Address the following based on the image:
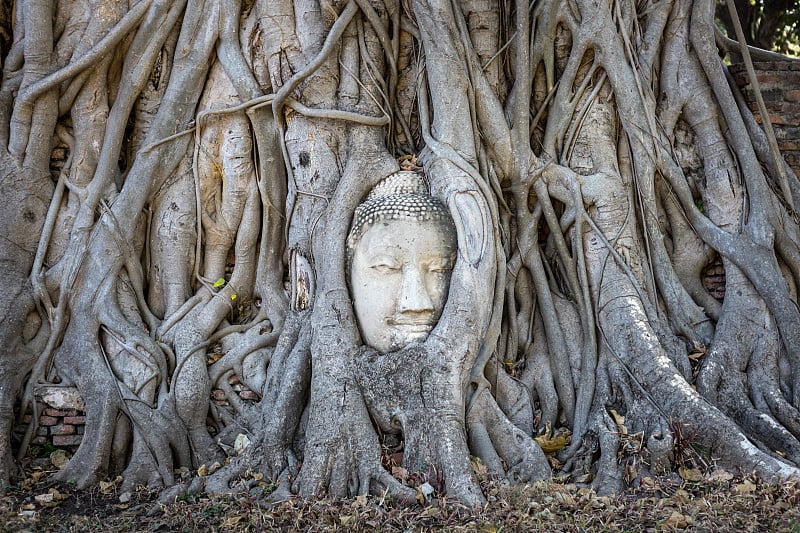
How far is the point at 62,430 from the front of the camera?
4121 mm

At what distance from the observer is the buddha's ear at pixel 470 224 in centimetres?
373

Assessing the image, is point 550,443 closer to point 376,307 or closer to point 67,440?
point 376,307

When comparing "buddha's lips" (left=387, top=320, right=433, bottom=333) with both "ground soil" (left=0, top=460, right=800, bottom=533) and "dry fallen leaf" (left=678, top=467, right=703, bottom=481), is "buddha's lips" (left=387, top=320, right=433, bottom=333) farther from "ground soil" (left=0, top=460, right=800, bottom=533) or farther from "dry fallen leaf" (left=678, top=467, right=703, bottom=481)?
"dry fallen leaf" (left=678, top=467, right=703, bottom=481)

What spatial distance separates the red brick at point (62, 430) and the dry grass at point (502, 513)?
64 cm

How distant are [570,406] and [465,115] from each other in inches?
62.5

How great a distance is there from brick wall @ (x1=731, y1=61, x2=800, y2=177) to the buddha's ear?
7.45 feet

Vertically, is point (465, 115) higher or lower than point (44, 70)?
lower

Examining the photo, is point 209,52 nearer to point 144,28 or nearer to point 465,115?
point 144,28

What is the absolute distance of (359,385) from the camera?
3.67 meters


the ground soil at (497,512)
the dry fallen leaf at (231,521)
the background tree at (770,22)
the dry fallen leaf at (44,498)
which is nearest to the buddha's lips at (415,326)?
the ground soil at (497,512)

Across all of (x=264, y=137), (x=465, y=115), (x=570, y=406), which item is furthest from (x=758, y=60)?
(x=264, y=137)

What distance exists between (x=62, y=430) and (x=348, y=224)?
1841 millimetres

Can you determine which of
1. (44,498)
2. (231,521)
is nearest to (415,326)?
(231,521)

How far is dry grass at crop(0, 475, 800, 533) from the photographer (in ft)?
9.82
